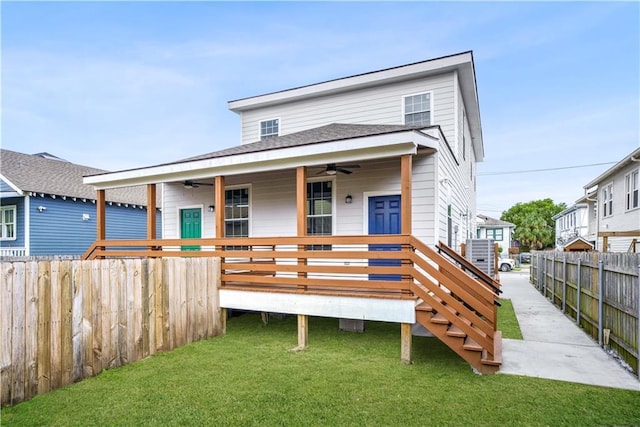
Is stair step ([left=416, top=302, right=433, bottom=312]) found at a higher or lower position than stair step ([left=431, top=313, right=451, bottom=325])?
higher

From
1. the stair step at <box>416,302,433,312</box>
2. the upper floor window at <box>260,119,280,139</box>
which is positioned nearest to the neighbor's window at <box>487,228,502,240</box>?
the upper floor window at <box>260,119,280,139</box>

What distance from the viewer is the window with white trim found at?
46.2 feet

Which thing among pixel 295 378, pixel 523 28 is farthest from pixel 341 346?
pixel 523 28

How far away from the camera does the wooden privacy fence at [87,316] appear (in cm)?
366

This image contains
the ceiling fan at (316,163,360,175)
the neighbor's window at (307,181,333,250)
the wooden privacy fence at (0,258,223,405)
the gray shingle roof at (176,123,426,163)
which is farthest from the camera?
the neighbor's window at (307,181,333,250)

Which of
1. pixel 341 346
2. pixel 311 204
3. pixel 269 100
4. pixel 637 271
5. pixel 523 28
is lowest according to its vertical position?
pixel 341 346

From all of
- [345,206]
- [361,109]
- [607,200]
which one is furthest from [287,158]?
[607,200]

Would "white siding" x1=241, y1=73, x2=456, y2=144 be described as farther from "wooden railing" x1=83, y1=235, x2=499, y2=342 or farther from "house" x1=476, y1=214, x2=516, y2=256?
"house" x1=476, y1=214, x2=516, y2=256

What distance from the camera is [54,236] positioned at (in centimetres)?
1430

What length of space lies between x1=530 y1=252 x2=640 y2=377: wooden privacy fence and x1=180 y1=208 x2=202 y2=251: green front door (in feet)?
28.3

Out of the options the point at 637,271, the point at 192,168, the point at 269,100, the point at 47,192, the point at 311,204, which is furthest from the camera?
the point at 47,192

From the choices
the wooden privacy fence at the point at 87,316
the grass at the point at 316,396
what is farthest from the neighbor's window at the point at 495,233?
the wooden privacy fence at the point at 87,316

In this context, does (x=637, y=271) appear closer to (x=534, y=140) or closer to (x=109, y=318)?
(x=109, y=318)

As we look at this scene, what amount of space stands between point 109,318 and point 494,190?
58715 mm
